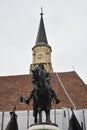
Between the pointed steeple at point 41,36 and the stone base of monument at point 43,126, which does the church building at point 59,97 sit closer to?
the stone base of monument at point 43,126

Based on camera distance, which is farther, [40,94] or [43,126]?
[40,94]

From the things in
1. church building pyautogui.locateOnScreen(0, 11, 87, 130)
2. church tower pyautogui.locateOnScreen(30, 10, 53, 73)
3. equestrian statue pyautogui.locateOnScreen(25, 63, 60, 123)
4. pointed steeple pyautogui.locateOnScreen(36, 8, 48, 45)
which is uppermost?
pointed steeple pyautogui.locateOnScreen(36, 8, 48, 45)

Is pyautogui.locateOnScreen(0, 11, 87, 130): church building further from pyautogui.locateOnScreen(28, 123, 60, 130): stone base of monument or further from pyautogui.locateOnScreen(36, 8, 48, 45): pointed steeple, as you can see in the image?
pyautogui.locateOnScreen(36, 8, 48, 45): pointed steeple

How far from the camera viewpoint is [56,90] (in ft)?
99.7

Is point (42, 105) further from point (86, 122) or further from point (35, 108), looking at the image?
point (86, 122)

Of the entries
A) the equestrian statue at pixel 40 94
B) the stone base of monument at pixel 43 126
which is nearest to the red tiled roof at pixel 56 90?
the equestrian statue at pixel 40 94

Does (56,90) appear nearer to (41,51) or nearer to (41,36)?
(41,51)

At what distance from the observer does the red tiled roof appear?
29.2 metres

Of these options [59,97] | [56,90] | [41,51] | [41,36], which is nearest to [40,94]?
[59,97]

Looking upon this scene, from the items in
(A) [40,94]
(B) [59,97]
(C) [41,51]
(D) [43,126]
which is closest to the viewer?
(D) [43,126]

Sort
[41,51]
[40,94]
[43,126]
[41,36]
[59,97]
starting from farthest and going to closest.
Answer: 1. [41,36]
2. [41,51]
3. [59,97]
4. [40,94]
5. [43,126]

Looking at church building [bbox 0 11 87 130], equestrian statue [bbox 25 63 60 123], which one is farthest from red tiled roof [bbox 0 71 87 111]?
equestrian statue [bbox 25 63 60 123]

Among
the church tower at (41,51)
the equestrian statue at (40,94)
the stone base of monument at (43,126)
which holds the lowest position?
the stone base of monument at (43,126)

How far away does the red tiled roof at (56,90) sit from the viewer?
29234mm
